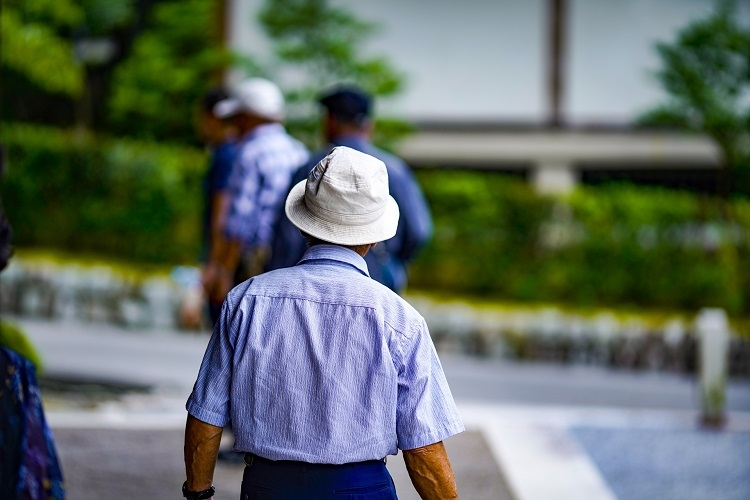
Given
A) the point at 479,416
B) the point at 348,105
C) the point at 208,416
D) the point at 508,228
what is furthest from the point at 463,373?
the point at 208,416

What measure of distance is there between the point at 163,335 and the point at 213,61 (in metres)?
4.68

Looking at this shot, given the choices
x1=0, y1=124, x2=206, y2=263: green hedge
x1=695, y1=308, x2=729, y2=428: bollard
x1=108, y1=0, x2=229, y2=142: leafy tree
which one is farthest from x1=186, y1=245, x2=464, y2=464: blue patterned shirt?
x1=108, y1=0, x2=229, y2=142: leafy tree

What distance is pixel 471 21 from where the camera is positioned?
1622 cm

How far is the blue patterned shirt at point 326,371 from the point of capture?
279 centimetres

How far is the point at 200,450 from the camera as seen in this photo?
9.53 feet

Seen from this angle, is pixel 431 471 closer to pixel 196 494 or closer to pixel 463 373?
pixel 196 494

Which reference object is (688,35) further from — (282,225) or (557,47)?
(282,225)

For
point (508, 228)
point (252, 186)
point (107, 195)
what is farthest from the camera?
point (107, 195)

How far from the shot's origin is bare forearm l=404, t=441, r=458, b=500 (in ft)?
9.39

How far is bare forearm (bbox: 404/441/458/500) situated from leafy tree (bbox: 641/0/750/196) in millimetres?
9988

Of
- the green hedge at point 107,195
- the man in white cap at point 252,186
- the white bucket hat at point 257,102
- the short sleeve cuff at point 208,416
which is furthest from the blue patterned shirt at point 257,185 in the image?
the green hedge at point 107,195

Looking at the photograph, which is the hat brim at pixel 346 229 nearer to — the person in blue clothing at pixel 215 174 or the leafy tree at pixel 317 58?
the person in blue clothing at pixel 215 174

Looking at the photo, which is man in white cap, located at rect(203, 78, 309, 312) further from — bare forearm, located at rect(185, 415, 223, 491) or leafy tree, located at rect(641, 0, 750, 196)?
leafy tree, located at rect(641, 0, 750, 196)

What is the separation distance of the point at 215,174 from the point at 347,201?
3.27m
